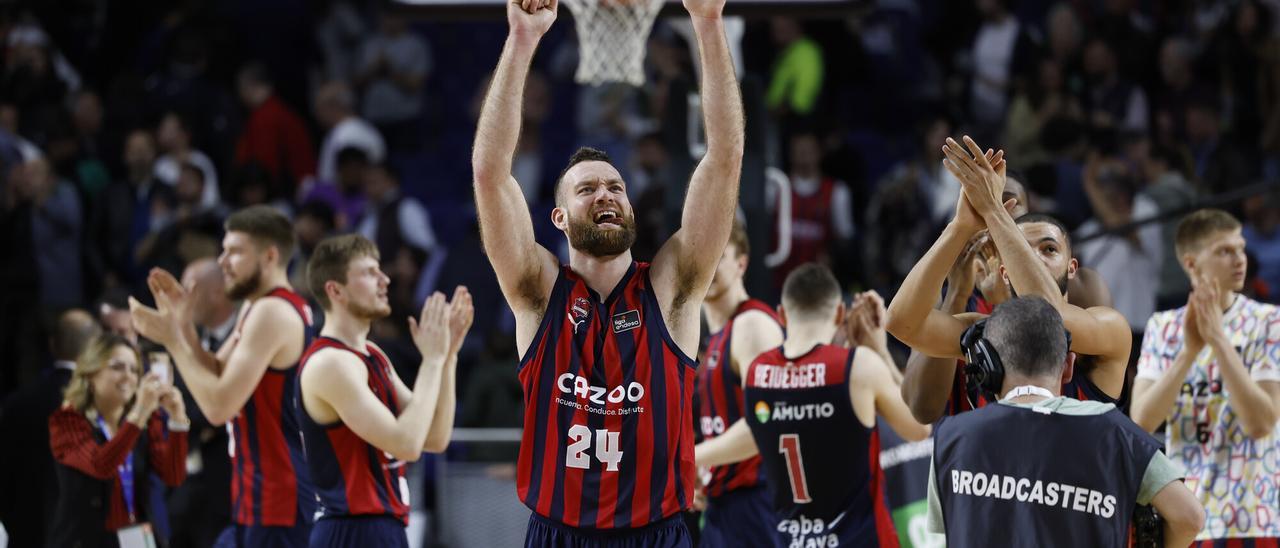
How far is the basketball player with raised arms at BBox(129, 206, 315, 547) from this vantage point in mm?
7781

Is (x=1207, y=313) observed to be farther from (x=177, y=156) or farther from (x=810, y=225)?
(x=177, y=156)

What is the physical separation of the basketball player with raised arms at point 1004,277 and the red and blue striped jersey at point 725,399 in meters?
2.49

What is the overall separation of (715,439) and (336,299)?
2.12 metres

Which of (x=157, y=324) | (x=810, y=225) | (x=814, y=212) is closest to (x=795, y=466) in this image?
(x=157, y=324)

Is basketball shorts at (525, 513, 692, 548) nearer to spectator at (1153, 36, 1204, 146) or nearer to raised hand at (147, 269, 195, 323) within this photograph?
raised hand at (147, 269, 195, 323)

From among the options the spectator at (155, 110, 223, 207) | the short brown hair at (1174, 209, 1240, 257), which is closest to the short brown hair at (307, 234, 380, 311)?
the short brown hair at (1174, 209, 1240, 257)

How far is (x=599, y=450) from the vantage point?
5684 mm

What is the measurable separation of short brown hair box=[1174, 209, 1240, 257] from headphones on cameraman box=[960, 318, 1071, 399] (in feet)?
9.31

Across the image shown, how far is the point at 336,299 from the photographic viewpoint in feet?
24.8

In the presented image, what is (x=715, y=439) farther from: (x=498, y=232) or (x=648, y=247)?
(x=648, y=247)

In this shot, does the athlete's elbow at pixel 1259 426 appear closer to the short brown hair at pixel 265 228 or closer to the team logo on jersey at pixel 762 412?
the team logo on jersey at pixel 762 412

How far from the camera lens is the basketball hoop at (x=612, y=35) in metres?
9.95

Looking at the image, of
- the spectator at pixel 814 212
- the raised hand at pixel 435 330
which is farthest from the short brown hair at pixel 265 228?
the spectator at pixel 814 212

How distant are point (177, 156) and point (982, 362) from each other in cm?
1152
